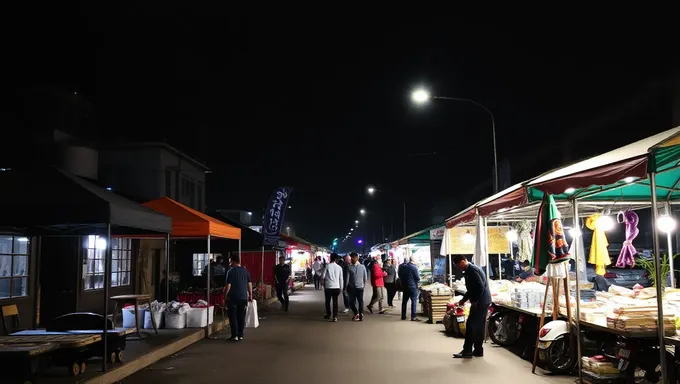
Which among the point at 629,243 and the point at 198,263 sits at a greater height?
the point at 629,243

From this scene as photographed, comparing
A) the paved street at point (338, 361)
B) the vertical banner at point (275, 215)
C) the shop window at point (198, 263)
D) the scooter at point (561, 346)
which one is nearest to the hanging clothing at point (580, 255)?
the scooter at point (561, 346)

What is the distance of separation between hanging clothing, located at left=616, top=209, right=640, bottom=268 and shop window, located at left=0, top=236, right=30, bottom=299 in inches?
488

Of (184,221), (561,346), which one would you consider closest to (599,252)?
(561,346)

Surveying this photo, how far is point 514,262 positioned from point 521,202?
15640 millimetres

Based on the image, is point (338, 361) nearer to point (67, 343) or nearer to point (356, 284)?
point (67, 343)

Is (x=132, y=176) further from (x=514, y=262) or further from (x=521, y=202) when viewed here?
(x=521, y=202)

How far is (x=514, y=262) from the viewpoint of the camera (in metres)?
25.1

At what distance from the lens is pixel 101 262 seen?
1805 centimetres

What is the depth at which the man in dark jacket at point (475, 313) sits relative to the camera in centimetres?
1128

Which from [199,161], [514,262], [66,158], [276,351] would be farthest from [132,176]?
[276,351]

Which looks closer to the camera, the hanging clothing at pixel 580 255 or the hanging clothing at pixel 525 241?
the hanging clothing at pixel 580 255

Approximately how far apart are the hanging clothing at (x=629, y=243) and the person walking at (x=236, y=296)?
7876 mm

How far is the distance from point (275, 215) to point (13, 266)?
11.5 meters

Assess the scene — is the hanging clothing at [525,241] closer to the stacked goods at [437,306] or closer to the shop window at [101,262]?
the stacked goods at [437,306]
